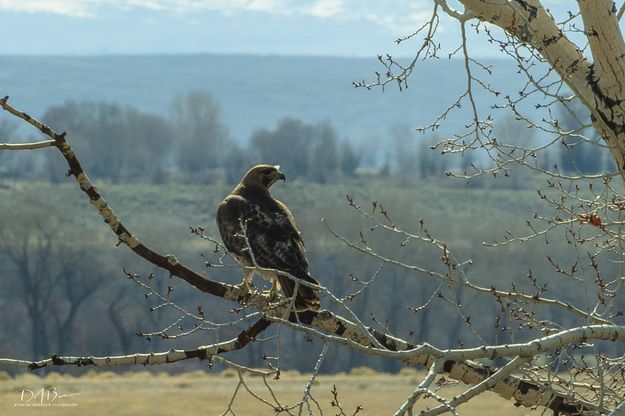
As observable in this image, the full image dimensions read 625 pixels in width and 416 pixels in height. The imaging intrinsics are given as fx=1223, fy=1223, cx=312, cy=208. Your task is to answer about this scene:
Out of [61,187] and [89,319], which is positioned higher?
[61,187]

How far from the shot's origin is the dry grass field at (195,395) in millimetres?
51969

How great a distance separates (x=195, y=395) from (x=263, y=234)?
163ft

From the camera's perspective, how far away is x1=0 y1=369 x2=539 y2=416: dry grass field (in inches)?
2046

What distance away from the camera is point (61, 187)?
14988 cm

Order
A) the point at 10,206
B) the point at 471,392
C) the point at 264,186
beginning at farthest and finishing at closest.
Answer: the point at 10,206, the point at 264,186, the point at 471,392

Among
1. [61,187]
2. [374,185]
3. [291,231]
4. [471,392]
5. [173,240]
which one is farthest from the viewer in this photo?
[374,185]

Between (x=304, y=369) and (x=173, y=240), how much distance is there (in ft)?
102

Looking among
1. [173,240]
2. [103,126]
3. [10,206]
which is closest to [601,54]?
[173,240]

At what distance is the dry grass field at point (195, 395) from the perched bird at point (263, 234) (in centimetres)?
3694

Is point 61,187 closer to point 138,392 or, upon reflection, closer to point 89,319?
point 89,319
